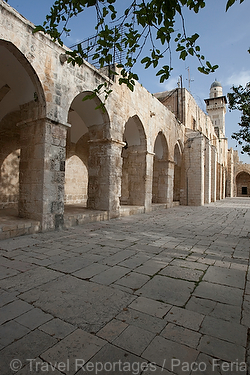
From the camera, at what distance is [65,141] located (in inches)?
228

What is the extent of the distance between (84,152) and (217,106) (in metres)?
31.4

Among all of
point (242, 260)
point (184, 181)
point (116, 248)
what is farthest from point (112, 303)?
point (184, 181)

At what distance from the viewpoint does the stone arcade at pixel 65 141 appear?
5332 millimetres

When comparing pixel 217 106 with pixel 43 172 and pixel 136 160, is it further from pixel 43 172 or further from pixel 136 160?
pixel 43 172

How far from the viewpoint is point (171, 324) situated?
1875 millimetres

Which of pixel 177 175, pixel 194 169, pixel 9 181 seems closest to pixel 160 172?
pixel 194 169

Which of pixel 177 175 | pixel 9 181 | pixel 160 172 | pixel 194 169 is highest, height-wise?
pixel 194 169

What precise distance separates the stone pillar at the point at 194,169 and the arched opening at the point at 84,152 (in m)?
6.70

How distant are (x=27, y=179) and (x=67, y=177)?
635 cm

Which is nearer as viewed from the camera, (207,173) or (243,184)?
(207,173)

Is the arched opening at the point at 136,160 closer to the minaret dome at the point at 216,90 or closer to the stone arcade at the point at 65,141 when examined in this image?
the stone arcade at the point at 65,141

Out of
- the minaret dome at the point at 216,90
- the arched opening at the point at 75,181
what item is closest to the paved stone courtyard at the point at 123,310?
the arched opening at the point at 75,181
